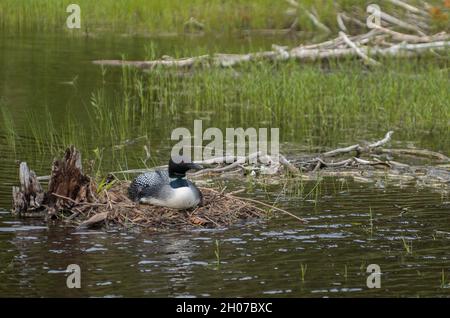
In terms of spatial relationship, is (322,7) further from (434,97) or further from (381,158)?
(381,158)

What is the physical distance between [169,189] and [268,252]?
5.46ft

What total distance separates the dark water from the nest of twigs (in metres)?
0.24

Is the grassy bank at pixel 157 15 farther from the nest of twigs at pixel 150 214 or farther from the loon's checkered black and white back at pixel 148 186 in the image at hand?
the loon's checkered black and white back at pixel 148 186

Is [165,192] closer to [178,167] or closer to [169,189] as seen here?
[169,189]

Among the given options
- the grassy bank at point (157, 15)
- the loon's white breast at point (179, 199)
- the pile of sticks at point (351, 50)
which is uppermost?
the grassy bank at point (157, 15)

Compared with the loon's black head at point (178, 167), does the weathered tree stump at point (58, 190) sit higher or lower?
lower

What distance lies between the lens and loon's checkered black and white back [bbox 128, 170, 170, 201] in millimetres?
12617

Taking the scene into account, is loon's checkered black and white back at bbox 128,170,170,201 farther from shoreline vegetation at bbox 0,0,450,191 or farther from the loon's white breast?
shoreline vegetation at bbox 0,0,450,191

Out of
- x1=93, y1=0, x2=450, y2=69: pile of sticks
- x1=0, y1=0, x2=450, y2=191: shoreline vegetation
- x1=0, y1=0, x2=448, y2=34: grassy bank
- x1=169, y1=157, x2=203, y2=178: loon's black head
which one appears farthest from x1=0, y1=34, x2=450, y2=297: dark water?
x1=0, y1=0, x2=448, y2=34: grassy bank

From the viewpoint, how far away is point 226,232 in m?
12.4

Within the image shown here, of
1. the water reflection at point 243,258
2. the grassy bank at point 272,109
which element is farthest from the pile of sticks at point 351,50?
the water reflection at point 243,258

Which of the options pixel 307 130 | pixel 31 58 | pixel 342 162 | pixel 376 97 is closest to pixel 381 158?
pixel 342 162

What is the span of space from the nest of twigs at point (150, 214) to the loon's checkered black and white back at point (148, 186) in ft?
0.38

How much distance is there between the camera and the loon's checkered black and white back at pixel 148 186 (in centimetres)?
1262
